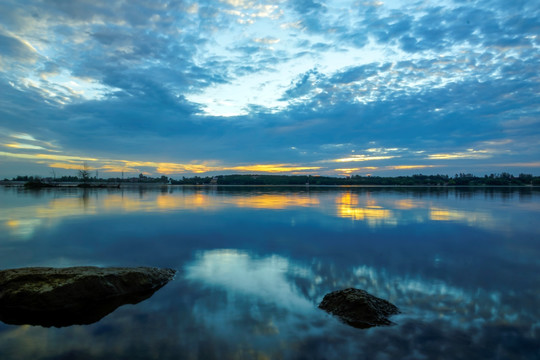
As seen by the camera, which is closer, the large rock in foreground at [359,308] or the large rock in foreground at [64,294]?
the large rock in foreground at [359,308]

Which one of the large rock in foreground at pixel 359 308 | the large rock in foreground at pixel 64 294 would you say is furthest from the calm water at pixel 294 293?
the large rock in foreground at pixel 64 294

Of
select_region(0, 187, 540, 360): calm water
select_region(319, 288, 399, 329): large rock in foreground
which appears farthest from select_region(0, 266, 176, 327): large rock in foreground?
select_region(319, 288, 399, 329): large rock in foreground

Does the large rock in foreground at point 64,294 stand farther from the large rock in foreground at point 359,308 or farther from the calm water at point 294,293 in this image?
the large rock in foreground at point 359,308

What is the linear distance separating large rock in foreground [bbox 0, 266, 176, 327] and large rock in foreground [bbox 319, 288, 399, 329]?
533 cm

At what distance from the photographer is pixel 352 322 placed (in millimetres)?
7262

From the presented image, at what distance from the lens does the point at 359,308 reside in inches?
298

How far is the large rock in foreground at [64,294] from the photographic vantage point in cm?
755

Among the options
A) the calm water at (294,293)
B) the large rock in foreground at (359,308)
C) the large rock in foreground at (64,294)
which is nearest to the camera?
the calm water at (294,293)

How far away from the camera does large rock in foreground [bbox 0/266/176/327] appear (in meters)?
7.55

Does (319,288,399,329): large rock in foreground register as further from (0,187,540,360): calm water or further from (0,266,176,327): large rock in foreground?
(0,266,176,327): large rock in foreground

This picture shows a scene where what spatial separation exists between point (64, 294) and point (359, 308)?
7599 mm

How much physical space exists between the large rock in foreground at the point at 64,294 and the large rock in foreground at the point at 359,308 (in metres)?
5.33

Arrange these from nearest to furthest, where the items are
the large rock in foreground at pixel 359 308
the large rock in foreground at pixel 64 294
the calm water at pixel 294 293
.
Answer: the calm water at pixel 294 293 < the large rock in foreground at pixel 359 308 < the large rock in foreground at pixel 64 294

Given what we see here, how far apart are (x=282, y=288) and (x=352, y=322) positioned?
2964mm
